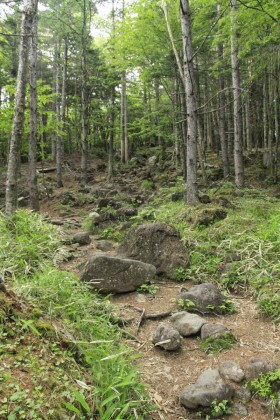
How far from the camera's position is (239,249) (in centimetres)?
542

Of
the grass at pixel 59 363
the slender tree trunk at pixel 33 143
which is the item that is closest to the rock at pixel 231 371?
the grass at pixel 59 363

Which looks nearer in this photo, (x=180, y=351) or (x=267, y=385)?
(x=267, y=385)

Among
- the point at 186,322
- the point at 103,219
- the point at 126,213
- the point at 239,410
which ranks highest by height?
the point at 126,213

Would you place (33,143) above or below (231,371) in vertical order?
above

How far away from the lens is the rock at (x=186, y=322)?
3680mm

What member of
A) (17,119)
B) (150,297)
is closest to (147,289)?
(150,297)

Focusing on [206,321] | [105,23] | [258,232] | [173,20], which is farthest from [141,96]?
[206,321]

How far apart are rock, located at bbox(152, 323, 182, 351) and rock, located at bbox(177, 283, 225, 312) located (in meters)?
0.74

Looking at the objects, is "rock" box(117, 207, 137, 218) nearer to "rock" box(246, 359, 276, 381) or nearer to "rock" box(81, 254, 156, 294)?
"rock" box(81, 254, 156, 294)

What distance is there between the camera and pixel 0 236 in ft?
17.6

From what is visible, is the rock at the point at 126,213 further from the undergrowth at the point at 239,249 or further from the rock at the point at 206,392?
the rock at the point at 206,392

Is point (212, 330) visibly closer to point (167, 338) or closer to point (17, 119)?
A: point (167, 338)

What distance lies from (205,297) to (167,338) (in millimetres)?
1024

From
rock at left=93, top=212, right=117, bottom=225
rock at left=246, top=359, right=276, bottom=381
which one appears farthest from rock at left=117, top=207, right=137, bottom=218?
rock at left=246, top=359, right=276, bottom=381
